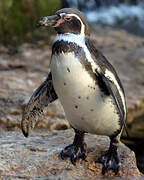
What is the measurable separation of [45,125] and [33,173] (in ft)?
3.94

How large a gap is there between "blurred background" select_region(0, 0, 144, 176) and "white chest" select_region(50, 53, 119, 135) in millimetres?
1083

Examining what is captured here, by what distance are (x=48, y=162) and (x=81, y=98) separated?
524mm

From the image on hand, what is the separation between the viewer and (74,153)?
2510 mm

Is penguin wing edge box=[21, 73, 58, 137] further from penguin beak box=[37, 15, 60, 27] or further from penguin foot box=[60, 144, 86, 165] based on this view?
penguin beak box=[37, 15, 60, 27]

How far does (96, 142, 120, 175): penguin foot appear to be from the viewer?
245 centimetres

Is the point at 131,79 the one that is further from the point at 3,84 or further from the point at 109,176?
the point at 109,176

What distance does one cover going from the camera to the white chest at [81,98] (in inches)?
84.0

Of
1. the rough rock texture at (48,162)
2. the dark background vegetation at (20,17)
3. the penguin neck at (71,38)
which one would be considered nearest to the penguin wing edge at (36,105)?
the rough rock texture at (48,162)

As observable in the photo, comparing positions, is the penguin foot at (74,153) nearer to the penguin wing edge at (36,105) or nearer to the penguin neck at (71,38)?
the penguin wing edge at (36,105)

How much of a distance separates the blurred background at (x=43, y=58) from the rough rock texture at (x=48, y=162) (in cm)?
72

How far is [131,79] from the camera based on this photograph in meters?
5.37

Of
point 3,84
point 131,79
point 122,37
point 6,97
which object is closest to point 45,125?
point 6,97

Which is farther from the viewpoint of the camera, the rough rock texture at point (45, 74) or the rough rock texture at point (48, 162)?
the rough rock texture at point (45, 74)

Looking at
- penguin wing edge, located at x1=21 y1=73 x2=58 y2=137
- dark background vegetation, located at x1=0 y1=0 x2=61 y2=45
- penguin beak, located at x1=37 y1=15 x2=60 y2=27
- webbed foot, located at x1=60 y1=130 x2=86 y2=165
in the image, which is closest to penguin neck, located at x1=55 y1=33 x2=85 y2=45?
penguin beak, located at x1=37 y1=15 x2=60 y2=27
